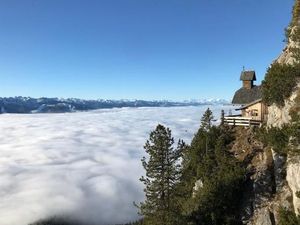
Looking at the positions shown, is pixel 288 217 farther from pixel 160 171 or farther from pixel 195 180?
pixel 195 180

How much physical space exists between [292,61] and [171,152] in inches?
692

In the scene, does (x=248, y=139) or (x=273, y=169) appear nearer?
(x=273, y=169)

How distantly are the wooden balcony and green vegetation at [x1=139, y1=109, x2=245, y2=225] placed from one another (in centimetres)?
139

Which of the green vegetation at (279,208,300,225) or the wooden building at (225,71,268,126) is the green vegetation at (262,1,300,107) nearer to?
the wooden building at (225,71,268,126)

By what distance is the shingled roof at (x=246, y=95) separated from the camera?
185 feet

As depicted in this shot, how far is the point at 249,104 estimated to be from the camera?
5266cm

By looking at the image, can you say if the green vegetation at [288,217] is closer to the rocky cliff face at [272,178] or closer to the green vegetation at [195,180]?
the rocky cliff face at [272,178]

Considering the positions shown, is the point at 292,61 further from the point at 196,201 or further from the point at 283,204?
the point at 196,201

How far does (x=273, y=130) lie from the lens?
35.0 meters

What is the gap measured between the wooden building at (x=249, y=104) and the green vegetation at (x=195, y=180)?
113 inches

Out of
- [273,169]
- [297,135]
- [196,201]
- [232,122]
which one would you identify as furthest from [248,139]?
[297,135]

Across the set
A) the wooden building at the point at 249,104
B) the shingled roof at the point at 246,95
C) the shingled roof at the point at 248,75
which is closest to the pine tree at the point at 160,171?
the wooden building at the point at 249,104

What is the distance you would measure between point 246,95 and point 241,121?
7.97 metres

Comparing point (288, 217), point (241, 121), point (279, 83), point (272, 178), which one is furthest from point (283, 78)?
point (241, 121)
